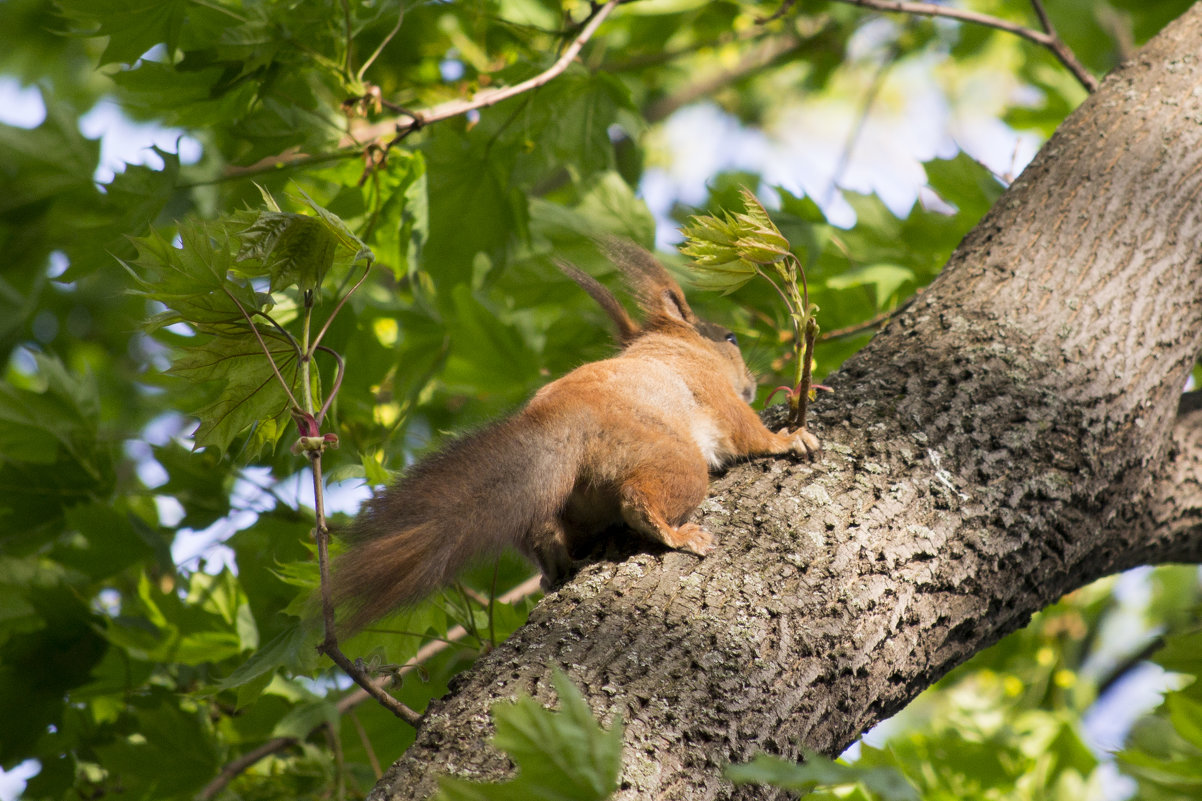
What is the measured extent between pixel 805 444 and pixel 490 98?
1243 mm

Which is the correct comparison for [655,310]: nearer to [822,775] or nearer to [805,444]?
[805,444]

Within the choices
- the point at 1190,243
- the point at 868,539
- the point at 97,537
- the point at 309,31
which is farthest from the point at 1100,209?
the point at 97,537

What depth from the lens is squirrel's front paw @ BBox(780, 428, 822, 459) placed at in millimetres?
2016

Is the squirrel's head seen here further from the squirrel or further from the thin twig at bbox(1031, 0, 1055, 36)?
the thin twig at bbox(1031, 0, 1055, 36)

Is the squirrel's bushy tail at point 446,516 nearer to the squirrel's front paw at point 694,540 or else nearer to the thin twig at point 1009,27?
the squirrel's front paw at point 694,540

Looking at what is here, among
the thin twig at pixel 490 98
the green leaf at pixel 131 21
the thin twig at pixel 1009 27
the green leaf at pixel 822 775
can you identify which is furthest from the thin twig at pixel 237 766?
the thin twig at pixel 1009 27

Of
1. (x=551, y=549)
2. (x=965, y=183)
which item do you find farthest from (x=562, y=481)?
(x=965, y=183)

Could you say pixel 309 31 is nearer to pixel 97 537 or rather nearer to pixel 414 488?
pixel 414 488

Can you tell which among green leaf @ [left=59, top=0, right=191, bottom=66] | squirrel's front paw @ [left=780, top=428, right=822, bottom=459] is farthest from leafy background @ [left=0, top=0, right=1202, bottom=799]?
squirrel's front paw @ [left=780, top=428, right=822, bottom=459]

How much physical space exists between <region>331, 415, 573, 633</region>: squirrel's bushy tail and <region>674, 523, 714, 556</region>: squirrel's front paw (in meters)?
0.32

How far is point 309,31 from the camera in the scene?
2.22 meters

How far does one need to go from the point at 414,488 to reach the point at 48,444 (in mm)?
1677

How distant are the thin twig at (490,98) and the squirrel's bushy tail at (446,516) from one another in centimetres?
83

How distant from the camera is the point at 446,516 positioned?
1.79 meters
